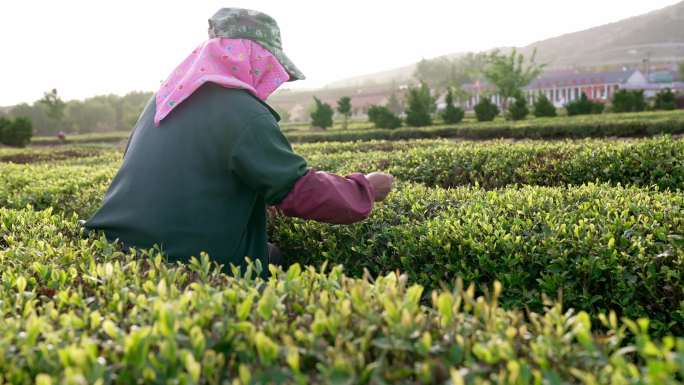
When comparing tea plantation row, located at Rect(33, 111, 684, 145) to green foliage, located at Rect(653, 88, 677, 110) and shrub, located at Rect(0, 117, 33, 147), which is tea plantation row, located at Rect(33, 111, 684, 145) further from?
shrub, located at Rect(0, 117, 33, 147)

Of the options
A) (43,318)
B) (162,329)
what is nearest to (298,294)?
(162,329)

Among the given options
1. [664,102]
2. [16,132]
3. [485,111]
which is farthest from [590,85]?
[16,132]

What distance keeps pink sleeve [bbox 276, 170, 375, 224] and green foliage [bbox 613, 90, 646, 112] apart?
26428 mm

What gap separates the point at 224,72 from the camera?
9.41 feet

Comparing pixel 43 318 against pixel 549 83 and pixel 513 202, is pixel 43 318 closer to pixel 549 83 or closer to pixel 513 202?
pixel 513 202

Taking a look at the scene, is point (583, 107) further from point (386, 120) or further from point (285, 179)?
point (285, 179)

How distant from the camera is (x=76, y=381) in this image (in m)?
1.19

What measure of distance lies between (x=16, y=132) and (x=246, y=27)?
3045 centimetres

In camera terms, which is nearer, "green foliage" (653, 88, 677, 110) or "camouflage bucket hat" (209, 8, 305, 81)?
"camouflage bucket hat" (209, 8, 305, 81)

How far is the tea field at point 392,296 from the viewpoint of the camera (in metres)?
1.33

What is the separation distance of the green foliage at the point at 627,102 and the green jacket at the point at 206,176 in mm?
26683

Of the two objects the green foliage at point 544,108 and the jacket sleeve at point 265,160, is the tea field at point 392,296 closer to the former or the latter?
the jacket sleeve at point 265,160

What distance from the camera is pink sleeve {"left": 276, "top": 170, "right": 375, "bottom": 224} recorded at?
105 inches

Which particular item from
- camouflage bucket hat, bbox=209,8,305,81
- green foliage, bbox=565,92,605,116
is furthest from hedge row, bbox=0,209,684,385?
green foliage, bbox=565,92,605,116
